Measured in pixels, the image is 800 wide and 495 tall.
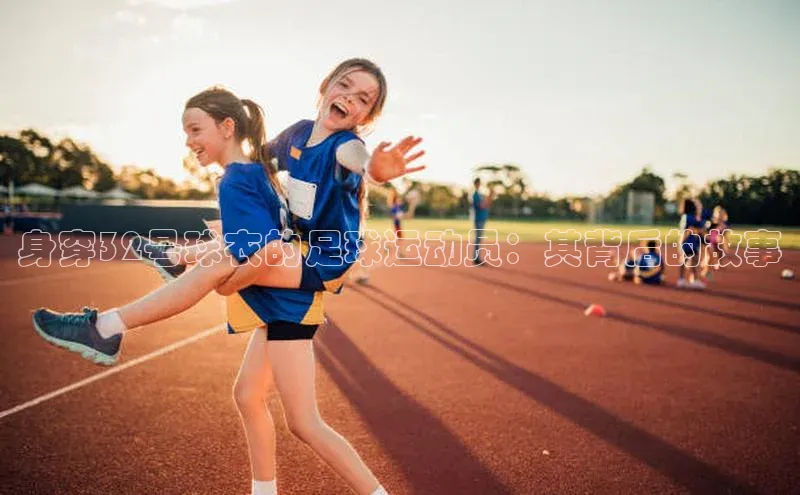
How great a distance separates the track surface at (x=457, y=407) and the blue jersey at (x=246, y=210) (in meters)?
1.63

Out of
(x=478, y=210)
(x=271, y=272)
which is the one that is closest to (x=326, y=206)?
(x=271, y=272)

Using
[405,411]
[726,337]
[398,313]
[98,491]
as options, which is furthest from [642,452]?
[398,313]

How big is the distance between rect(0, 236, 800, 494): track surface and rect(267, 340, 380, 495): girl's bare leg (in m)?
0.78

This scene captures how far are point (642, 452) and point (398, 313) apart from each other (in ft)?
15.1

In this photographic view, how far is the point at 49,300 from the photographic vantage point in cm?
814

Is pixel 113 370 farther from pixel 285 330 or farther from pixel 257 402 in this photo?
pixel 285 330

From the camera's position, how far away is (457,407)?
400 cm

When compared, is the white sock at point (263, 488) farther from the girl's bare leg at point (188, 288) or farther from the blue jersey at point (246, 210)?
the blue jersey at point (246, 210)

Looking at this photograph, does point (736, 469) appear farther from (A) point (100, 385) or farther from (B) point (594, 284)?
(B) point (594, 284)

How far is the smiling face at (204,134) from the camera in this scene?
216 cm

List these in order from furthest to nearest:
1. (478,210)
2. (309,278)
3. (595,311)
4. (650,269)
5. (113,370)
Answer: (478,210) < (650,269) < (595,311) < (113,370) < (309,278)

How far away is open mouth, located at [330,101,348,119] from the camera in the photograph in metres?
2.15

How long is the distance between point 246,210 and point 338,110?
0.61 meters

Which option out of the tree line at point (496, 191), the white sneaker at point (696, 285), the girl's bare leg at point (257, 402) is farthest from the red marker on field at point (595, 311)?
the tree line at point (496, 191)
